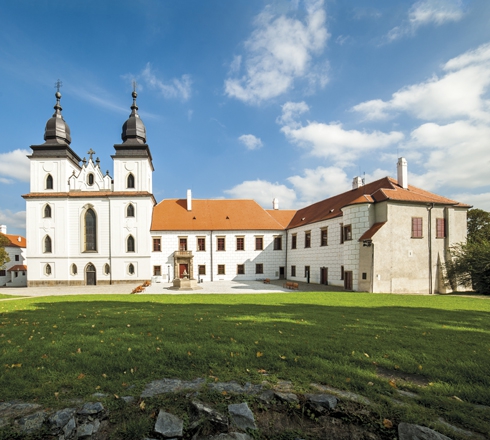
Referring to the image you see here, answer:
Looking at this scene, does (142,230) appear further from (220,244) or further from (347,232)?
(347,232)

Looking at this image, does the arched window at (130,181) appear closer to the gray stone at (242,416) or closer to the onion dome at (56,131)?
the onion dome at (56,131)

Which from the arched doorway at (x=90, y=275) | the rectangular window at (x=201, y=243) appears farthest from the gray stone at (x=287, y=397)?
the arched doorway at (x=90, y=275)

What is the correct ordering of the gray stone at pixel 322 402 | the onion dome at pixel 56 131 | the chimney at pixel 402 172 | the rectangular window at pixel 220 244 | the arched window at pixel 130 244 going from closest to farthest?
the gray stone at pixel 322 402 → the chimney at pixel 402 172 → the arched window at pixel 130 244 → the onion dome at pixel 56 131 → the rectangular window at pixel 220 244

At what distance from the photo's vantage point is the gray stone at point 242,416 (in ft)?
11.6

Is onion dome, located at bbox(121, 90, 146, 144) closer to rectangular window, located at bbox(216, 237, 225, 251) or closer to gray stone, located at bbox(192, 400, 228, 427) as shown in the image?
rectangular window, located at bbox(216, 237, 225, 251)

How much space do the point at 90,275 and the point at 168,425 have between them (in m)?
30.5

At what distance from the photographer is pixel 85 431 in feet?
11.1

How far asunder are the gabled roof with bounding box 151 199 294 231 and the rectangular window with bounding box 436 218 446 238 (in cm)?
1521

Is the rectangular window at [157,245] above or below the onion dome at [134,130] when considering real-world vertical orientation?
below

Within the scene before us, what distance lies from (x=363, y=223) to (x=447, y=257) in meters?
6.56

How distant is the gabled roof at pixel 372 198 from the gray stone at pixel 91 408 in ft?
68.0

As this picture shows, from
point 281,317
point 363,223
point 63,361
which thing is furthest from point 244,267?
point 63,361

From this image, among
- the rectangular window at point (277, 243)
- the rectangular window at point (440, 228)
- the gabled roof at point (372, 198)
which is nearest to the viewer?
the gabled roof at point (372, 198)

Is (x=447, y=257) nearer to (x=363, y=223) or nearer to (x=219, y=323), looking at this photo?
(x=363, y=223)
